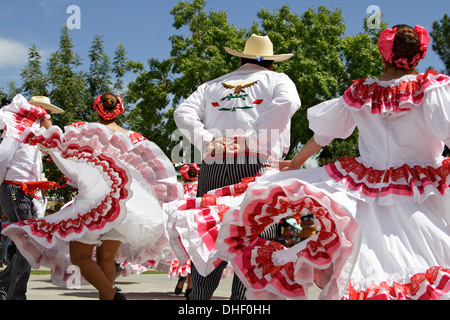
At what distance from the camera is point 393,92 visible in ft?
11.5

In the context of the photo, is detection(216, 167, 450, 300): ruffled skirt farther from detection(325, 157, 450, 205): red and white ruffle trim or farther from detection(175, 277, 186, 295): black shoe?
detection(175, 277, 186, 295): black shoe

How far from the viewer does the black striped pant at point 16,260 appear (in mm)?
5477

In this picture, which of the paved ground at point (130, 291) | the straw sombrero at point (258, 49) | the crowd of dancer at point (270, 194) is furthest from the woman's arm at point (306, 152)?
the paved ground at point (130, 291)

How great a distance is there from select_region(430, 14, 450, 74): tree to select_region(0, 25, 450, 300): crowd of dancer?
1936 cm

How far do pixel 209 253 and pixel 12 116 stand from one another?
3275mm

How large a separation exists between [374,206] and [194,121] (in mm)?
1689

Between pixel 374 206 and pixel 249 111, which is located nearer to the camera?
pixel 374 206

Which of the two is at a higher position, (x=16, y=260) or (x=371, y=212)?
(x=371, y=212)

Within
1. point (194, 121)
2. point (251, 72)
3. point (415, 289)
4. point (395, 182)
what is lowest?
point (415, 289)

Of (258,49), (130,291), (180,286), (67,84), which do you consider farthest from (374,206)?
(67,84)

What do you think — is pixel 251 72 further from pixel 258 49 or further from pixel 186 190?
pixel 186 190

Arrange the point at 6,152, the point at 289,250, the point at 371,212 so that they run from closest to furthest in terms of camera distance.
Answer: the point at 371,212
the point at 289,250
the point at 6,152

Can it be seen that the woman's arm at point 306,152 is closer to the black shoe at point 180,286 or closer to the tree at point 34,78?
the black shoe at point 180,286
